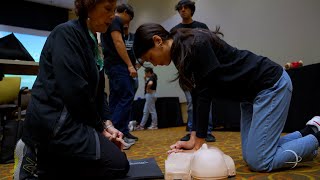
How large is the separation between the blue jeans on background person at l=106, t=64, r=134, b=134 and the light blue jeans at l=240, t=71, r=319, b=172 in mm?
1160

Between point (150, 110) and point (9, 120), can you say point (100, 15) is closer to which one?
point (9, 120)

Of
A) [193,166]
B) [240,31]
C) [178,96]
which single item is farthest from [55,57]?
[178,96]

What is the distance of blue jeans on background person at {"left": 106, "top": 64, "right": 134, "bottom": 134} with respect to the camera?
220cm

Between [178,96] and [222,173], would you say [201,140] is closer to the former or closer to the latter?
[222,173]

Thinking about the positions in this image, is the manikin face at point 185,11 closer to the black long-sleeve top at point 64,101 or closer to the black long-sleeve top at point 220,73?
the black long-sleeve top at point 220,73

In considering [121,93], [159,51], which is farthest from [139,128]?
[159,51]

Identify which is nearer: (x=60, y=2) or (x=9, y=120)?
(x=9, y=120)

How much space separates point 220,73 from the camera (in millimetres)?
1204

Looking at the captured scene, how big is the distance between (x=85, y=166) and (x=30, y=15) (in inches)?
240

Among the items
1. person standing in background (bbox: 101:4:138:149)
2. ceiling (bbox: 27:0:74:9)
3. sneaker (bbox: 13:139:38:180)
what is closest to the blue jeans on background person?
person standing in background (bbox: 101:4:138:149)

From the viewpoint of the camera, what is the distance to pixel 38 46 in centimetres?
640

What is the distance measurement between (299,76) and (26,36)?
221 inches

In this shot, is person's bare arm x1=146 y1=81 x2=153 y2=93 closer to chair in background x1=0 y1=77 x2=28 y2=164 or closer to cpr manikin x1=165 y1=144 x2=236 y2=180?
chair in background x1=0 y1=77 x2=28 y2=164

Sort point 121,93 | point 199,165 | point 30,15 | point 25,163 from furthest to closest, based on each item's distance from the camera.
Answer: point 30,15
point 121,93
point 25,163
point 199,165
